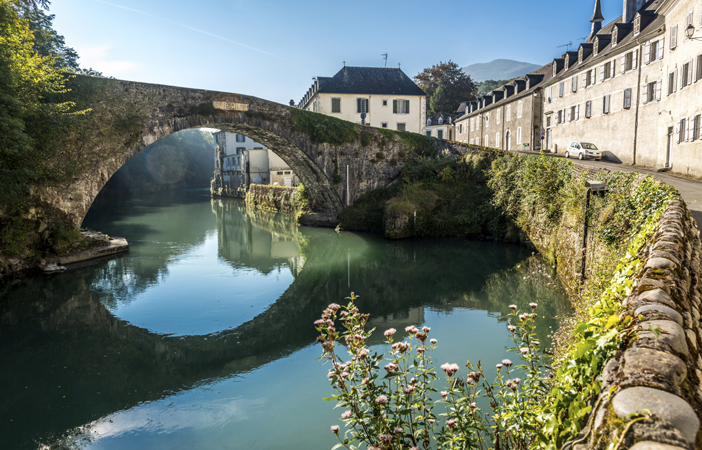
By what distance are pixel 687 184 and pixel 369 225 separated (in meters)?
12.1

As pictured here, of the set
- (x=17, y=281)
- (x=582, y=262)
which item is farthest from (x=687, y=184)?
(x=17, y=281)

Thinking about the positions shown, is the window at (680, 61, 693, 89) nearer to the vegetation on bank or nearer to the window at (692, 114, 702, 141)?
the window at (692, 114, 702, 141)

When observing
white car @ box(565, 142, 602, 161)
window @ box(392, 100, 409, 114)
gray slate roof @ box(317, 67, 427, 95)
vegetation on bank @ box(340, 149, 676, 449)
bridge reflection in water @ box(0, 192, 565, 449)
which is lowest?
bridge reflection in water @ box(0, 192, 565, 449)

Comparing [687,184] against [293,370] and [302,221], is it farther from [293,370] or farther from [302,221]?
[302,221]

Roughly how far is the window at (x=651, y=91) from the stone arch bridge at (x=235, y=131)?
25.4ft

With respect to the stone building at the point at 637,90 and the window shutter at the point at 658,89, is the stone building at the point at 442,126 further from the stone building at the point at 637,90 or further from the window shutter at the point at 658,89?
the window shutter at the point at 658,89

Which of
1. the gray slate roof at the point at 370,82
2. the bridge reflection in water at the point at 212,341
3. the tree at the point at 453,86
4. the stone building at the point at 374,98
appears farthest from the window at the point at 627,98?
the tree at the point at 453,86

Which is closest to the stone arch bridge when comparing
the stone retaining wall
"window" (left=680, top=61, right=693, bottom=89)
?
"window" (left=680, top=61, right=693, bottom=89)

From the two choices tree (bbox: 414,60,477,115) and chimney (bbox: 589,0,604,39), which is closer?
chimney (bbox: 589,0,604,39)

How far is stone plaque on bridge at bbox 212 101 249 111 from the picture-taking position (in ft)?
55.0

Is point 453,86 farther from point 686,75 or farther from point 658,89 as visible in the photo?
point 686,75

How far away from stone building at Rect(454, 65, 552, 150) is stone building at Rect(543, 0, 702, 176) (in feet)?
3.02

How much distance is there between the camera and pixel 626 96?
20.1 metres

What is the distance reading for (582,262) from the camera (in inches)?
329
